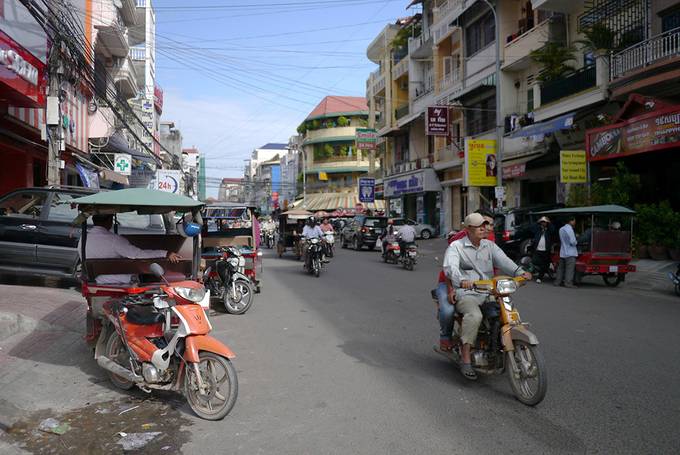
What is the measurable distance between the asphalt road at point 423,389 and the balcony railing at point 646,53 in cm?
936

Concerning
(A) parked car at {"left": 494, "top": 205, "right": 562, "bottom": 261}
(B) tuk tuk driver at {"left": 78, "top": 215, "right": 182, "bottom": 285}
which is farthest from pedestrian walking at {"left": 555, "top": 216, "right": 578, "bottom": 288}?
(B) tuk tuk driver at {"left": 78, "top": 215, "right": 182, "bottom": 285}

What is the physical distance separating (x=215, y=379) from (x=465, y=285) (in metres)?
2.39

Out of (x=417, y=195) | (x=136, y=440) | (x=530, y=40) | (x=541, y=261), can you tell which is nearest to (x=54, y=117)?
(x=136, y=440)

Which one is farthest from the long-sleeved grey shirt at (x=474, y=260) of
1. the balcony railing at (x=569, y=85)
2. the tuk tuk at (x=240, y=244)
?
the balcony railing at (x=569, y=85)

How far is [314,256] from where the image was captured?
16.3 meters

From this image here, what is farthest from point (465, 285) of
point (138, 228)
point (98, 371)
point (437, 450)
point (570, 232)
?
point (570, 232)

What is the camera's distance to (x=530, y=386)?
4777 mm

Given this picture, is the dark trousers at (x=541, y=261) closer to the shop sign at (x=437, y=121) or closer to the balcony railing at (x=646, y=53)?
the balcony railing at (x=646, y=53)

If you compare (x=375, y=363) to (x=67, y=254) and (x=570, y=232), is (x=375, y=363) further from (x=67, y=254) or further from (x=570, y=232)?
(x=570, y=232)

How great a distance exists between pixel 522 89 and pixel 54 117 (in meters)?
20.5

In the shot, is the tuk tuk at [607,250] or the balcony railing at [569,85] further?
the balcony railing at [569,85]

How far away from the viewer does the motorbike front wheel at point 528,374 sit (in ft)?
15.2

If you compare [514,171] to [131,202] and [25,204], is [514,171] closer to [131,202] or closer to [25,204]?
[25,204]

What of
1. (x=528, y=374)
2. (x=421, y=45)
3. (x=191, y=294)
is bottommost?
(x=528, y=374)
